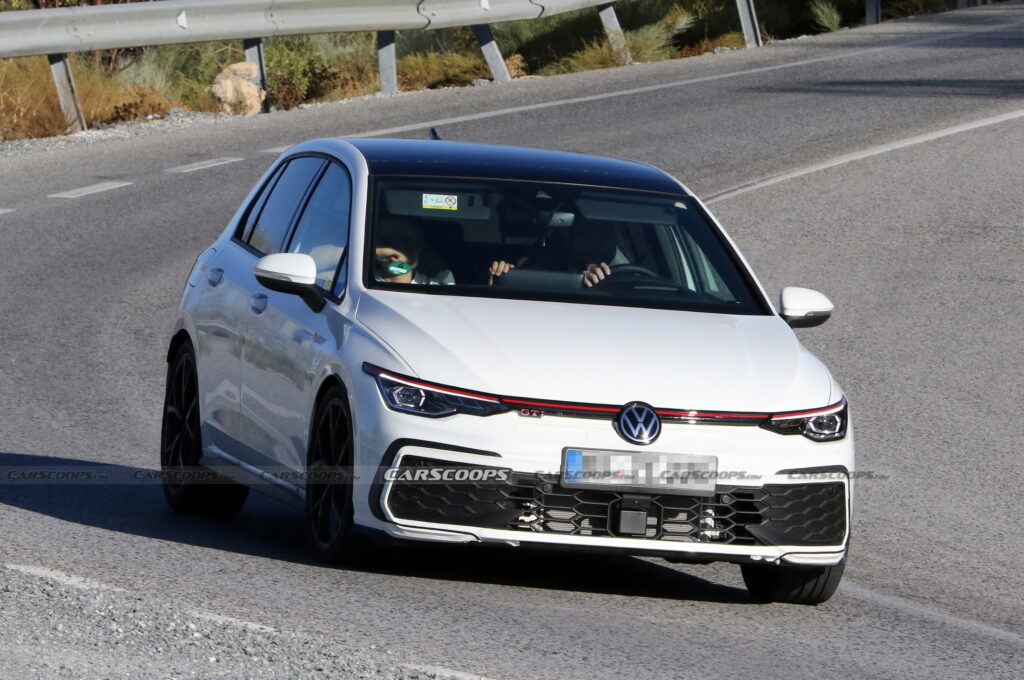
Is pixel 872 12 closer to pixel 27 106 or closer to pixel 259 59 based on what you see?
pixel 259 59

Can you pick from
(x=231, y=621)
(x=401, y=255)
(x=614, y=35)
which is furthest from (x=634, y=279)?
(x=614, y=35)

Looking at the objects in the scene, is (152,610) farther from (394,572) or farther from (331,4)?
(331,4)

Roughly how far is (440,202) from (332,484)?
1397mm

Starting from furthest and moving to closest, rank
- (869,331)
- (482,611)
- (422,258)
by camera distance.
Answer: (869,331) < (422,258) < (482,611)

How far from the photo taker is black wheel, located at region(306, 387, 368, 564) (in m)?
6.54

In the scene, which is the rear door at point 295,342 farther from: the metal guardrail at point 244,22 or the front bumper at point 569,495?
the metal guardrail at point 244,22

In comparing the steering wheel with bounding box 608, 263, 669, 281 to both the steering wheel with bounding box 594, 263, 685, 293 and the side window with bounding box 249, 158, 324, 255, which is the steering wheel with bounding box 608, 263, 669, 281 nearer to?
the steering wheel with bounding box 594, 263, 685, 293

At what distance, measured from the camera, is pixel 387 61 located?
22969 mm

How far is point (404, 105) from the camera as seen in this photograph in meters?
21.3

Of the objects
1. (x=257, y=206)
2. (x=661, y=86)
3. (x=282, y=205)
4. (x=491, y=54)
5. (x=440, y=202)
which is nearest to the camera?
(x=440, y=202)

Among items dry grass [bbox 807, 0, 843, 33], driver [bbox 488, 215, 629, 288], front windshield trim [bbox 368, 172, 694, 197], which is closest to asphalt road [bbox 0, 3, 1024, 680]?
driver [bbox 488, 215, 629, 288]

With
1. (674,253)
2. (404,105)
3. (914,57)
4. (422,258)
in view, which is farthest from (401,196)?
(914,57)

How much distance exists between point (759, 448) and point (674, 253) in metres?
1.55

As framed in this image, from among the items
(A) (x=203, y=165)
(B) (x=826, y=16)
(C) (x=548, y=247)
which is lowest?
(B) (x=826, y=16)
